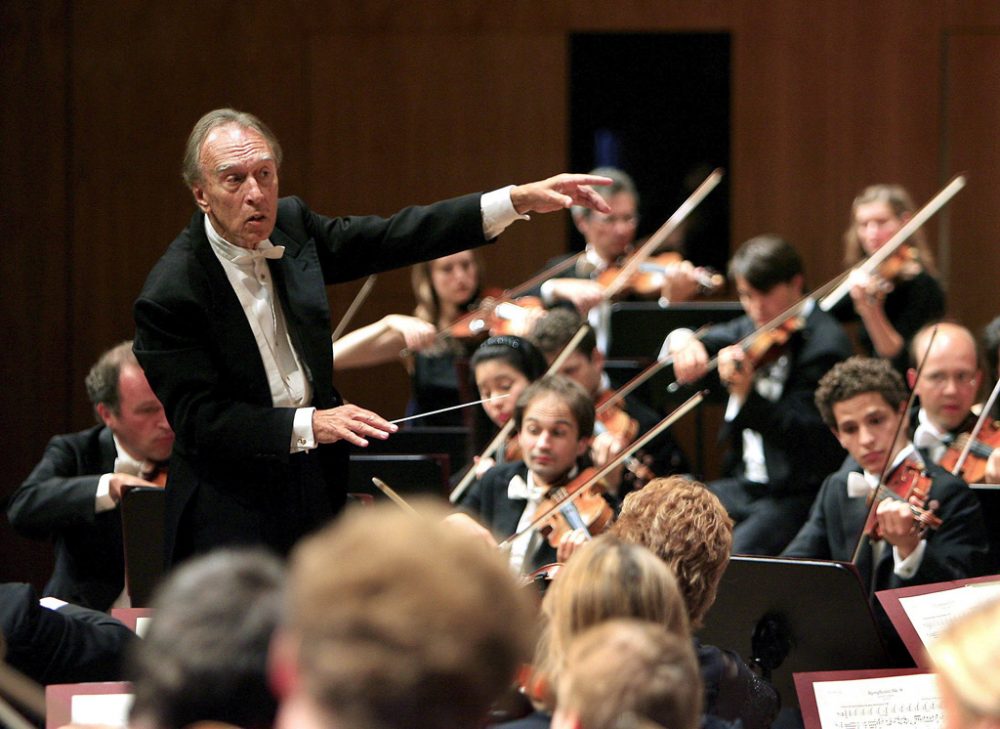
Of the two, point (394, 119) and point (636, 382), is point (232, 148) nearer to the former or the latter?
point (636, 382)

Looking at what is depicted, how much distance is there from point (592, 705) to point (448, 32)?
528 cm

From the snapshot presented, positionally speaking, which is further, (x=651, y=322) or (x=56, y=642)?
(x=651, y=322)

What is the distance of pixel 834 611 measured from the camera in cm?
242

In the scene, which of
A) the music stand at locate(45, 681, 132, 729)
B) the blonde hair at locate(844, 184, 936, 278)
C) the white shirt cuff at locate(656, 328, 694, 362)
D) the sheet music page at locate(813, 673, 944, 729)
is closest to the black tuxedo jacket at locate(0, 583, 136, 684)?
the music stand at locate(45, 681, 132, 729)

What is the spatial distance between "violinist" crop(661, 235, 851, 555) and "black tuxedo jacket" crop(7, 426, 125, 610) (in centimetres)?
169

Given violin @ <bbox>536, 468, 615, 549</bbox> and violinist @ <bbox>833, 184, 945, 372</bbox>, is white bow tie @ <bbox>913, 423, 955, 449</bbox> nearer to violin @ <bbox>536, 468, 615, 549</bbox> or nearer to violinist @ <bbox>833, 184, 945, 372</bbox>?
violin @ <bbox>536, 468, 615, 549</bbox>

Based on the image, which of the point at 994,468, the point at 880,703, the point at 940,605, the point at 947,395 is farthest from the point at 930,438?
the point at 880,703

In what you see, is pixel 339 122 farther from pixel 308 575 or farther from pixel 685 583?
pixel 308 575

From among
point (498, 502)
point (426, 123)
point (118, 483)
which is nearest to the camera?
point (118, 483)

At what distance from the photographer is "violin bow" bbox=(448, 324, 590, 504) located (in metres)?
3.61

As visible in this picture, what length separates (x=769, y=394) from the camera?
428cm

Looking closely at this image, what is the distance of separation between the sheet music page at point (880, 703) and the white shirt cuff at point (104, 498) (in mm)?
1757

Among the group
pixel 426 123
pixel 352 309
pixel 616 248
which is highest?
pixel 426 123

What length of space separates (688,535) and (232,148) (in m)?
1.00
